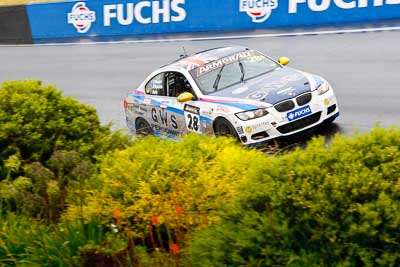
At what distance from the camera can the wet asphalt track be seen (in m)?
13.9

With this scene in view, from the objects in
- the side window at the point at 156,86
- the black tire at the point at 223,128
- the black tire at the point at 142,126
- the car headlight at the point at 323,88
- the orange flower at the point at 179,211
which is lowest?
the black tire at the point at 142,126

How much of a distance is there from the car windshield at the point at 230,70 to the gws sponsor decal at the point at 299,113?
137cm

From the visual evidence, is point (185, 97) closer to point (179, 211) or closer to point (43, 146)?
point (43, 146)

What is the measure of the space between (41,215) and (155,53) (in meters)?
16.8

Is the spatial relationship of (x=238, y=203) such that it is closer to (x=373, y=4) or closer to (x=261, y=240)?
(x=261, y=240)

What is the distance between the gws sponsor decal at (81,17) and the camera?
92.2 ft

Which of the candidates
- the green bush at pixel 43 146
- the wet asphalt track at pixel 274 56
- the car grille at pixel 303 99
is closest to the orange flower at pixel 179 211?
the green bush at pixel 43 146

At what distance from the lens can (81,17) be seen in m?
28.4

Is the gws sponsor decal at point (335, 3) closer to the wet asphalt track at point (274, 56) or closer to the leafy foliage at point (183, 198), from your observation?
the wet asphalt track at point (274, 56)

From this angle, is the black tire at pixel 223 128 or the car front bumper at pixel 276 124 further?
the black tire at pixel 223 128

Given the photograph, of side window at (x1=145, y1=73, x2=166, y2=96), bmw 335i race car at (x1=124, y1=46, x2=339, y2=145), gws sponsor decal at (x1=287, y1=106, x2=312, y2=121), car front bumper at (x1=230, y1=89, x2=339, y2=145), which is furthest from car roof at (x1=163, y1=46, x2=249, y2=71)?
gws sponsor decal at (x1=287, y1=106, x2=312, y2=121)

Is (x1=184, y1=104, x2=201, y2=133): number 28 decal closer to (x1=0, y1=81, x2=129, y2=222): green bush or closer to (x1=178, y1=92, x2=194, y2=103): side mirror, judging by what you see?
(x1=178, y1=92, x2=194, y2=103): side mirror

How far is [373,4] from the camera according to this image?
20266mm

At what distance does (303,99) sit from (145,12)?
1589 cm
